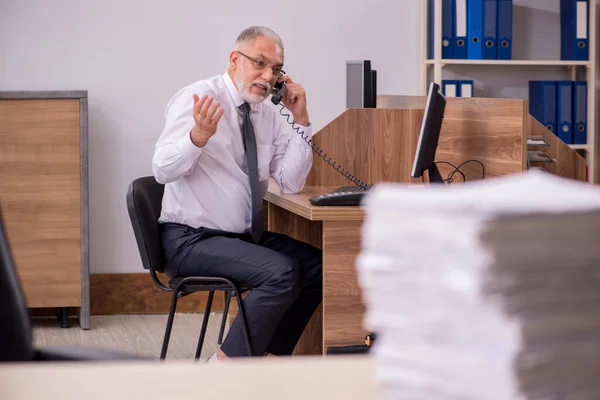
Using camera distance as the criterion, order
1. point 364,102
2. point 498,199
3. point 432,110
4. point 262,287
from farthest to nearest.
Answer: point 364,102, point 262,287, point 432,110, point 498,199

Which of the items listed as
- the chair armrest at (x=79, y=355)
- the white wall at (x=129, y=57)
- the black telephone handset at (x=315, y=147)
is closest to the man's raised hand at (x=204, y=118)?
the black telephone handset at (x=315, y=147)

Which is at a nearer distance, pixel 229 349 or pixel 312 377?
pixel 312 377

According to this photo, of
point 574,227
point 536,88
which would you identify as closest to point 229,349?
point 574,227

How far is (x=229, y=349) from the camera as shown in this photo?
283 centimetres

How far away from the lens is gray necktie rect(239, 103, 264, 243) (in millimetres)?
3078

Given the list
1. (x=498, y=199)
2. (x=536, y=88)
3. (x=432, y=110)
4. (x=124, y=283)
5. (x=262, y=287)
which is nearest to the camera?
(x=498, y=199)

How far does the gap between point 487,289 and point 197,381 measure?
0.27 metres

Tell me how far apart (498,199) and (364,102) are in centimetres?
306

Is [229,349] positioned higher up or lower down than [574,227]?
lower down

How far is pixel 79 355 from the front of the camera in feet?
4.30

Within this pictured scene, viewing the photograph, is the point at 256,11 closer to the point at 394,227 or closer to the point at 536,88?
the point at 536,88

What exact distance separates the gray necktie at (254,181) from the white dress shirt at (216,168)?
0.03 metres

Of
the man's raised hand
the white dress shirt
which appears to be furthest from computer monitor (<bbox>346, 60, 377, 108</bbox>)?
the man's raised hand

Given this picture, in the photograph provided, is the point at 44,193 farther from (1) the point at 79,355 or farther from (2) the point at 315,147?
(1) the point at 79,355
